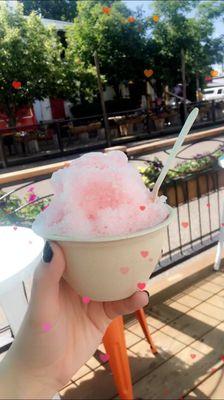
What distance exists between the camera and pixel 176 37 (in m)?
17.5

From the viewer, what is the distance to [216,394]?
1767 mm

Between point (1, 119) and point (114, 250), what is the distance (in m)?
14.3

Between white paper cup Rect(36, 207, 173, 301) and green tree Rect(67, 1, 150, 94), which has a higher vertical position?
green tree Rect(67, 1, 150, 94)

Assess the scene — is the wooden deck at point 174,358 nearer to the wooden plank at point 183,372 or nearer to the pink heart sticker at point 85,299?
the wooden plank at point 183,372

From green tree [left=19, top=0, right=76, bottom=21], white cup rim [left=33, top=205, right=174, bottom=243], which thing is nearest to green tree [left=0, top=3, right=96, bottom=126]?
white cup rim [left=33, top=205, right=174, bottom=243]

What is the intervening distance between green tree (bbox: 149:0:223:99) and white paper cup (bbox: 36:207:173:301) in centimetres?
1774

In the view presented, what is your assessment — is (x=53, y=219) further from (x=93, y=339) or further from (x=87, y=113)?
(x=87, y=113)

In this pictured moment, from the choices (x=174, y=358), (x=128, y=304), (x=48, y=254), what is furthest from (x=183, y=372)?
(x=48, y=254)

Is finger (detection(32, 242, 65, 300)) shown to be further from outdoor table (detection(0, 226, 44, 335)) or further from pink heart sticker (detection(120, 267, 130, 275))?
outdoor table (detection(0, 226, 44, 335))

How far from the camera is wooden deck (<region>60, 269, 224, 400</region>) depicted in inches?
72.4

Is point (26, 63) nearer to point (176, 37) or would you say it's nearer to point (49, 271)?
point (176, 37)

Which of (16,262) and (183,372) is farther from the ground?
(16,262)

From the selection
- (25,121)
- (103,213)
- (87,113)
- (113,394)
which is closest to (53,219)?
(103,213)

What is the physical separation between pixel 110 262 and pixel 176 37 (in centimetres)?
1840
